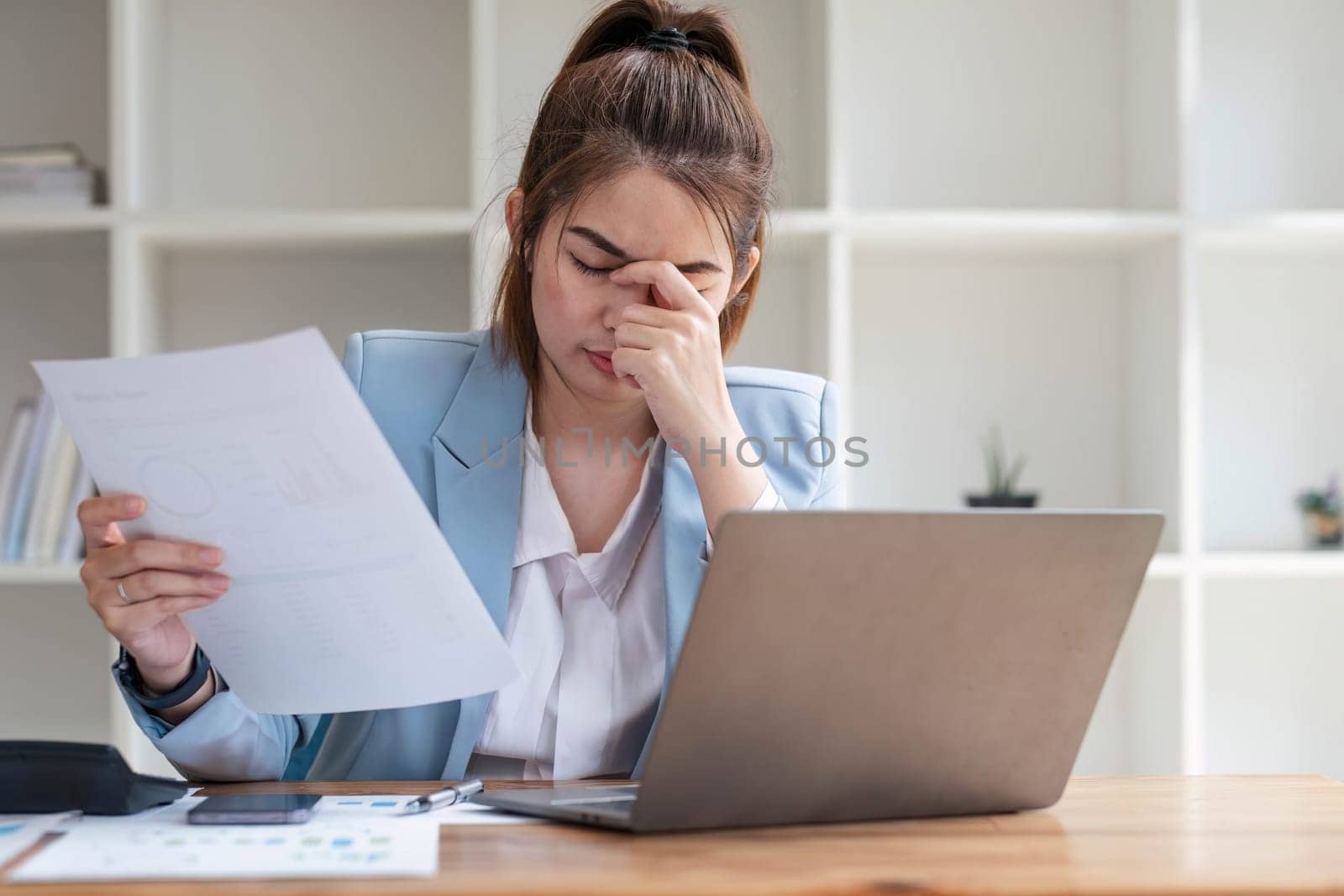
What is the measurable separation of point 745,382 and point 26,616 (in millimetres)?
1576

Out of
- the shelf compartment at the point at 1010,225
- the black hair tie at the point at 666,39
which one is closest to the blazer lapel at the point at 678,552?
the black hair tie at the point at 666,39

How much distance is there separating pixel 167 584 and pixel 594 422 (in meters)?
0.61

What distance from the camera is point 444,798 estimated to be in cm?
87

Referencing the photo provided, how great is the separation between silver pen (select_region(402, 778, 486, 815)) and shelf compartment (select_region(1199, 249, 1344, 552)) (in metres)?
1.85

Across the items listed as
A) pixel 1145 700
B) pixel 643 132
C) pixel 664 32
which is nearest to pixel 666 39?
pixel 664 32

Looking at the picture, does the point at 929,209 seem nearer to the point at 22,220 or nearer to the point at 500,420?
the point at 500,420

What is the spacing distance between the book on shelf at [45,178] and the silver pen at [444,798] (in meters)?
1.60

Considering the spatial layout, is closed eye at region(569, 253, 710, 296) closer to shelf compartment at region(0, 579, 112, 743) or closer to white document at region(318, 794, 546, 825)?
white document at region(318, 794, 546, 825)

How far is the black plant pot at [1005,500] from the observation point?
220 centimetres

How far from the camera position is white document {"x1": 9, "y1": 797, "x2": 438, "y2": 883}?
0.65 metres

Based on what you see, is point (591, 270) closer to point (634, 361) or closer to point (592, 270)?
point (592, 270)

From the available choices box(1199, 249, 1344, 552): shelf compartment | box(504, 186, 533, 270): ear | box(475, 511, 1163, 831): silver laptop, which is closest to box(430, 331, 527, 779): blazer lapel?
box(504, 186, 533, 270): ear

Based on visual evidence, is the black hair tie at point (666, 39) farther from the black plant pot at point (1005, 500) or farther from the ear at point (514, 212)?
the black plant pot at point (1005, 500)

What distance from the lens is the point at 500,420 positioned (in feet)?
4.38
